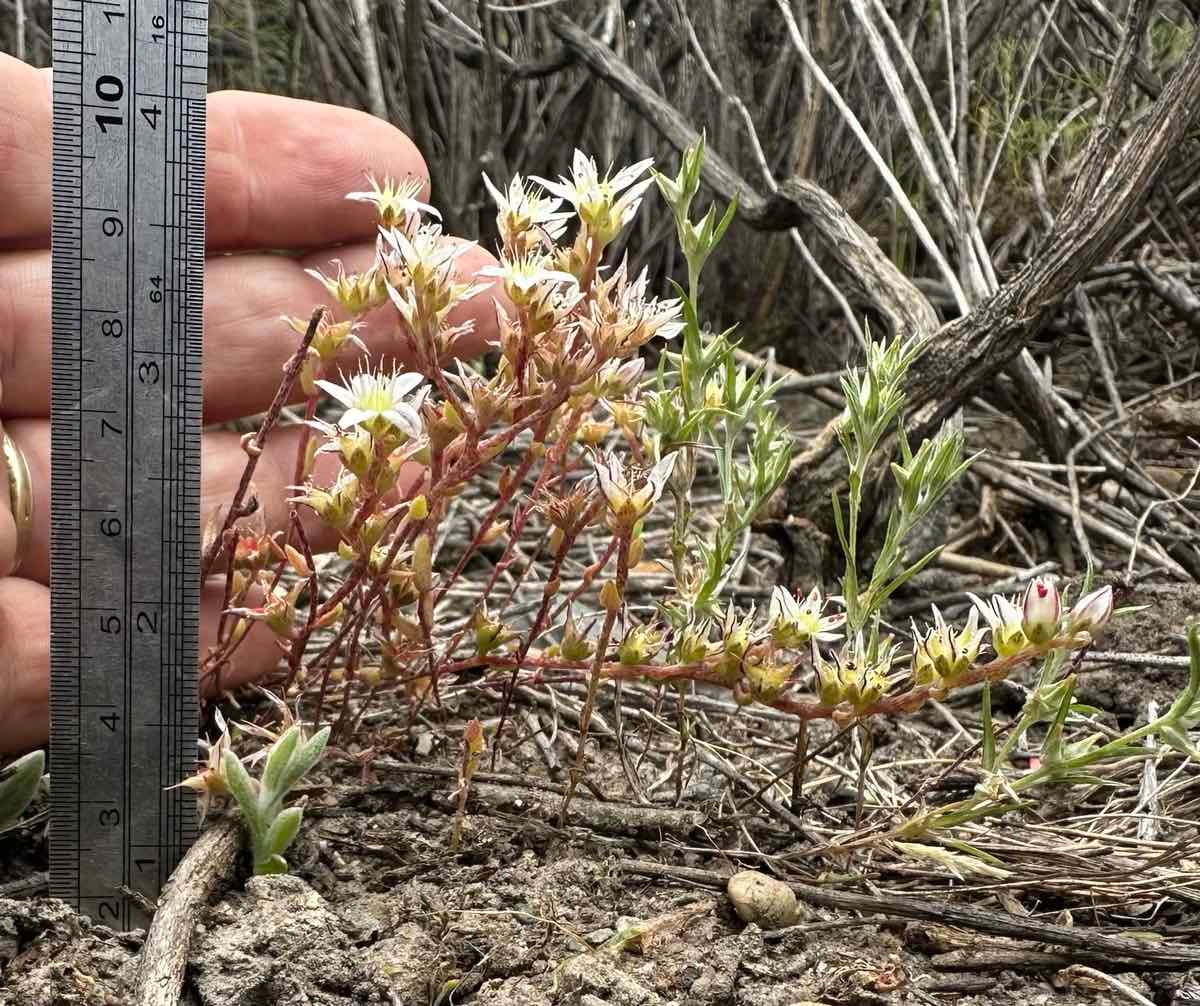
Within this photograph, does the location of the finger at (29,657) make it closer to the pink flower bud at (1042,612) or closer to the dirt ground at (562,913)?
the dirt ground at (562,913)

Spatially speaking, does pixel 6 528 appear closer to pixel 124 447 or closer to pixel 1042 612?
pixel 124 447

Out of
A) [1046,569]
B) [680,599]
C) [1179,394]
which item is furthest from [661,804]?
[1179,394]

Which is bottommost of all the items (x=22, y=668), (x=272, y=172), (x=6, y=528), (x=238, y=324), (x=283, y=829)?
(x=22, y=668)

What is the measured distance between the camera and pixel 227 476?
220 centimetres

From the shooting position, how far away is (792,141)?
160 inches

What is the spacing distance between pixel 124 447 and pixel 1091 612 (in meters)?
1.17

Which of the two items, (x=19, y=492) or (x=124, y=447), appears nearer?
(x=124, y=447)

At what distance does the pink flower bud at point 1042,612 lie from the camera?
145 centimetres

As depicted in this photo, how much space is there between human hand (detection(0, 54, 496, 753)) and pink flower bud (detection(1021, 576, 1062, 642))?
1016 millimetres

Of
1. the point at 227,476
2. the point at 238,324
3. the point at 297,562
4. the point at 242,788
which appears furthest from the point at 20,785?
the point at 238,324

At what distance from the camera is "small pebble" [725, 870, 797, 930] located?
153 cm

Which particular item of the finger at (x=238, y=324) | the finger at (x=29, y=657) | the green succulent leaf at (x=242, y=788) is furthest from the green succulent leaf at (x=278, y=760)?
the finger at (x=238, y=324)

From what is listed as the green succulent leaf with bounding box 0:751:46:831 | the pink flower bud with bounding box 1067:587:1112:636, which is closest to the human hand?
the green succulent leaf with bounding box 0:751:46:831

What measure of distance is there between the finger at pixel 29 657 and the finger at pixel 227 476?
8cm
